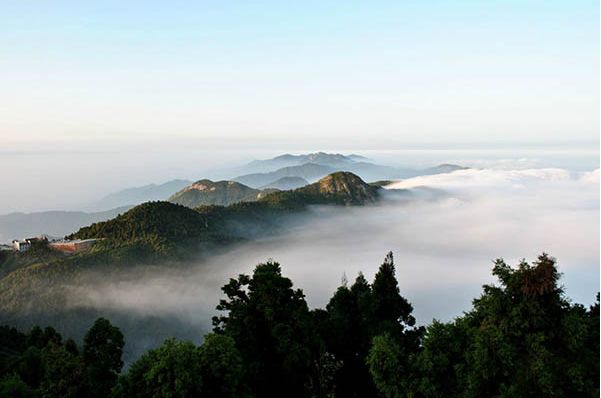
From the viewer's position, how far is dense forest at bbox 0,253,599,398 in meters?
18.6

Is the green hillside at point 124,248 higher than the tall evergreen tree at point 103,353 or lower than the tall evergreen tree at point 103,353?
lower

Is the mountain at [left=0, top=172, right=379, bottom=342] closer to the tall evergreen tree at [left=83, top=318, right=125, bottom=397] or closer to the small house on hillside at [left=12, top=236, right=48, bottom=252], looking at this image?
the small house on hillside at [left=12, top=236, right=48, bottom=252]

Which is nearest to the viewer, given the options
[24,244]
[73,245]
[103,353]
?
[103,353]

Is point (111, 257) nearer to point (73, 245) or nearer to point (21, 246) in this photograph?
point (73, 245)

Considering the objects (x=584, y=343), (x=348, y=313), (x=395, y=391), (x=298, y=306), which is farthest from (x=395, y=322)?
(x=584, y=343)

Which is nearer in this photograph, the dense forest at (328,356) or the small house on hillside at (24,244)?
the dense forest at (328,356)

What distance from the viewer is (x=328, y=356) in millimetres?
20562

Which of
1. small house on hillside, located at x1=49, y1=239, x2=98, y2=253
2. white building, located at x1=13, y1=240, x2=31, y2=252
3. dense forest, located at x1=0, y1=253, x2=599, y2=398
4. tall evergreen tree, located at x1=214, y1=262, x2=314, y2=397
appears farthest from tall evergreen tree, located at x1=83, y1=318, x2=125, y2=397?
white building, located at x1=13, y1=240, x2=31, y2=252

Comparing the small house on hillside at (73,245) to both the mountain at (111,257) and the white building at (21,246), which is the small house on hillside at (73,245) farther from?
the white building at (21,246)

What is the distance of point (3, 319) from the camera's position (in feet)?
347

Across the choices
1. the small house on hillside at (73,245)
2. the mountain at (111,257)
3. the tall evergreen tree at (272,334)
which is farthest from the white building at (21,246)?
the tall evergreen tree at (272,334)

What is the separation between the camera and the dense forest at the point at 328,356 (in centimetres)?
1859

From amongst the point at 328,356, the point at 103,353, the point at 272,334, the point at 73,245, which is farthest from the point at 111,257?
the point at 328,356

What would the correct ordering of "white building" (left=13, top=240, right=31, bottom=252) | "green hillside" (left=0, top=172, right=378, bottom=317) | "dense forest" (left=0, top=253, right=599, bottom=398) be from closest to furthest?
"dense forest" (left=0, top=253, right=599, bottom=398) < "green hillside" (left=0, top=172, right=378, bottom=317) < "white building" (left=13, top=240, right=31, bottom=252)
